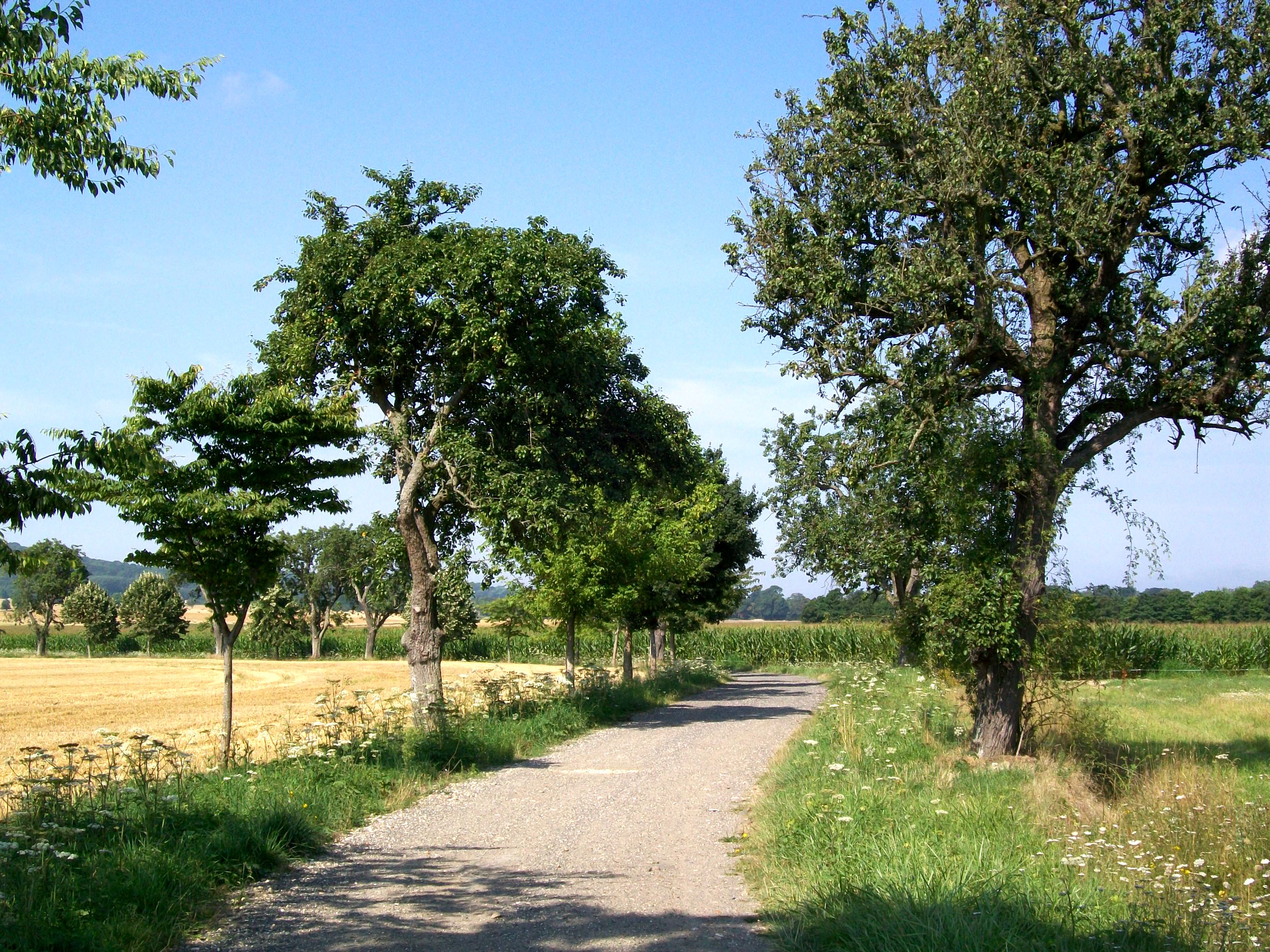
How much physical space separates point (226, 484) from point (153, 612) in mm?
82314

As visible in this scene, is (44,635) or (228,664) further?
(44,635)

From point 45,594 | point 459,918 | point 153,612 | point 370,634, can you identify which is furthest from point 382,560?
point 153,612

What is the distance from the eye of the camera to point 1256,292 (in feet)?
39.9

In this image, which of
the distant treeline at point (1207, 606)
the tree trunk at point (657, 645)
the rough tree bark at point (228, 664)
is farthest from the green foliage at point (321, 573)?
the rough tree bark at point (228, 664)

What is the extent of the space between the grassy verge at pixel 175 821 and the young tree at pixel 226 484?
1660 mm

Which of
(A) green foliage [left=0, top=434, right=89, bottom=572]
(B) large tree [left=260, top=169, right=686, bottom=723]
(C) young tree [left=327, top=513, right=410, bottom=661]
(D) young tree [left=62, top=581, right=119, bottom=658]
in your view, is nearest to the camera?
(A) green foliage [left=0, top=434, right=89, bottom=572]

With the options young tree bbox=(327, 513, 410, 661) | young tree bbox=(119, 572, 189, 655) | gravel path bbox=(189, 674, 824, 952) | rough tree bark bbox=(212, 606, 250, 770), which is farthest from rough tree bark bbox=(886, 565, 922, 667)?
young tree bbox=(119, 572, 189, 655)

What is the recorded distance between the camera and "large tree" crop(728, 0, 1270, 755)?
40.2 feet

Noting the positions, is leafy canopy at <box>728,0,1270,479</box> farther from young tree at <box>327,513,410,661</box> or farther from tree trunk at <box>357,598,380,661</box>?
tree trunk at <box>357,598,380,661</box>

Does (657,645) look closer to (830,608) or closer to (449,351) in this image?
(449,351)

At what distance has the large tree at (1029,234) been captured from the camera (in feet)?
40.2

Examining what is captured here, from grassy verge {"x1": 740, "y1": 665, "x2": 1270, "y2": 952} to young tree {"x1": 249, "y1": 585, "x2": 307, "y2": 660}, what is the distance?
194 ft

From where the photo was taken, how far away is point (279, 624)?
266 ft

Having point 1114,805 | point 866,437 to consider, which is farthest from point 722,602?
point 1114,805
